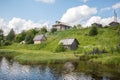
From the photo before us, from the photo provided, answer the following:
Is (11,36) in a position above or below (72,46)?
above

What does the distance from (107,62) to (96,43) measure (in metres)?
48.2

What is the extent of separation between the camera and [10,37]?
615 ft

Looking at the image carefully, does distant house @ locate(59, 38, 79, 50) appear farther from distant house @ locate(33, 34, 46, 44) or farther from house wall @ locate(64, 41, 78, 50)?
distant house @ locate(33, 34, 46, 44)

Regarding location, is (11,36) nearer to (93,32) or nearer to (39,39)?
(39,39)

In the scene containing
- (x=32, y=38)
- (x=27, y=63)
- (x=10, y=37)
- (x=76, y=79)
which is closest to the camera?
(x=76, y=79)

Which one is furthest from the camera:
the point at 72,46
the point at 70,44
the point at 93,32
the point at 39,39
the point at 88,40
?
the point at 39,39

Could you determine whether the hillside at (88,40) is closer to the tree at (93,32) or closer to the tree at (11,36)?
the tree at (93,32)

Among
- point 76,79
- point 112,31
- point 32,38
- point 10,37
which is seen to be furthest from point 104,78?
point 10,37

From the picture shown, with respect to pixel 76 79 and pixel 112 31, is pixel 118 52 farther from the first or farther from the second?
pixel 112 31

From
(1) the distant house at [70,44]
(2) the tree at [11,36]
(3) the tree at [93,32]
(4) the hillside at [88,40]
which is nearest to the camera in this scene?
(1) the distant house at [70,44]

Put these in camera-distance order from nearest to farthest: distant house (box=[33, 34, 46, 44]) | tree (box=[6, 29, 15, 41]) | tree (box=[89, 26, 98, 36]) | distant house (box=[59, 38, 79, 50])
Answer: distant house (box=[59, 38, 79, 50]) < tree (box=[89, 26, 98, 36]) < distant house (box=[33, 34, 46, 44]) < tree (box=[6, 29, 15, 41])

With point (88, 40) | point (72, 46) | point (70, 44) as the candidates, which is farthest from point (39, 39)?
point (70, 44)

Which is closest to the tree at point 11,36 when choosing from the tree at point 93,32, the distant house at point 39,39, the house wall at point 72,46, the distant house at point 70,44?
the distant house at point 39,39

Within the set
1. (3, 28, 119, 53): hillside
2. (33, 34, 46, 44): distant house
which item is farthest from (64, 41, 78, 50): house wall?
(33, 34, 46, 44): distant house
